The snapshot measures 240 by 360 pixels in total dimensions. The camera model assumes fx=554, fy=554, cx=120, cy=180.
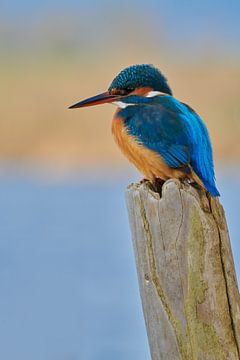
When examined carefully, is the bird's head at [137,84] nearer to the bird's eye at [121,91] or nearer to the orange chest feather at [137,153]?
the bird's eye at [121,91]

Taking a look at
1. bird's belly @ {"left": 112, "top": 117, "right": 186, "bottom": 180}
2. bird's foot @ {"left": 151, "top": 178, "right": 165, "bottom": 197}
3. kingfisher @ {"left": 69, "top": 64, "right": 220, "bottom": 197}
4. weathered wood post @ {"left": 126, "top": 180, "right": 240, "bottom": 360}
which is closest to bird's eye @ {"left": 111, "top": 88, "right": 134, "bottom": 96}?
kingfisher @ {"left": 69, "top": 64, "right": 220, "bottom": 197}

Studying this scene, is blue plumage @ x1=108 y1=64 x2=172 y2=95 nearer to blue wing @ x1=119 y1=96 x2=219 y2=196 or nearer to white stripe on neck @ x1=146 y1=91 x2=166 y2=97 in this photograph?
white stripe on neck @ x1=146 y1=91 x2=166 y2=97

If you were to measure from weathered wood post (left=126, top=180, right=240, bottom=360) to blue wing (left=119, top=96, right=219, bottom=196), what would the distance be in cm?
23

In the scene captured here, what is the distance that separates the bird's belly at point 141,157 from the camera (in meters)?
A: 2.01

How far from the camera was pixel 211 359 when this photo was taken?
1643 millimetres

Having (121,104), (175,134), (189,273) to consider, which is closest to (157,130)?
(175,134)

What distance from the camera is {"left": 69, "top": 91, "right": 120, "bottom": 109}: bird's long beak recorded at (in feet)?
7.45

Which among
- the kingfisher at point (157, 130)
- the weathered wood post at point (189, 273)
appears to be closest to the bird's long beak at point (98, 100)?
the kingfisher at point (157, 130)

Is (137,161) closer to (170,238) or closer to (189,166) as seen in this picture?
(189,166)

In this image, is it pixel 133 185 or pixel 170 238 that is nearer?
pixel 170 238

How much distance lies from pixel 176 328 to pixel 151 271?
0.60 feet

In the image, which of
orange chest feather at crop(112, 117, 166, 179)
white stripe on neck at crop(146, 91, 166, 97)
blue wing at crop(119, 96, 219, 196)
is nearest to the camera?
blue wing at crop(119, 96, 219, 196)

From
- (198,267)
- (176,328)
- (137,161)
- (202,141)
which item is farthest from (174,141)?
(176,328)

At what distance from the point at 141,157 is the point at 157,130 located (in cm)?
15
